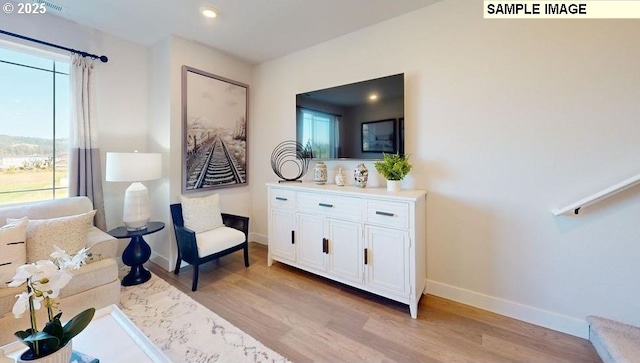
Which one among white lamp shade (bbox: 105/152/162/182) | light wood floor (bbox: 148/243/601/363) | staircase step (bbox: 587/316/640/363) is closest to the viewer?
staircase step (bbox: 587/316/640/363)

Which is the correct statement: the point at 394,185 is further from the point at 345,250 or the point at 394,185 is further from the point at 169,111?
the point at 169,111

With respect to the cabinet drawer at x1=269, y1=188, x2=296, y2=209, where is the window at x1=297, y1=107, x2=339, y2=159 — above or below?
above

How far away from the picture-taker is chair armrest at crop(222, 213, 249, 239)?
3.03 m

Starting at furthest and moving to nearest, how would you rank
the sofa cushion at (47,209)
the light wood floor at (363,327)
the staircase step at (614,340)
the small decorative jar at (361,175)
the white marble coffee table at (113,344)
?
the small decorative jar at (361,175), the sofa cushion at (47,209), the light wood floor at (363,327), the staircase step at (614,340), the white marble coffee table at (113,344)

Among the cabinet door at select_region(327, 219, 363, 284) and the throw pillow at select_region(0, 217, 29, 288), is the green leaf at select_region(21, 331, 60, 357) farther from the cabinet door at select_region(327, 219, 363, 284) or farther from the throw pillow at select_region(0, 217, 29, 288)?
the cabinet door at select_region(327, 219, 363, 284)

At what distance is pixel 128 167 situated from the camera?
96.6 inches

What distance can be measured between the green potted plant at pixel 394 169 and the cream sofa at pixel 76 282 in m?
2.47

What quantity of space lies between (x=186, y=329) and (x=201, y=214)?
125 centimetres

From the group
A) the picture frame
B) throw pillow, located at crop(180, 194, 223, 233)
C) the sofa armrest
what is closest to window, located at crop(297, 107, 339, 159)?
the picture frame

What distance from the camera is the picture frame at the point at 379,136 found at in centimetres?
250

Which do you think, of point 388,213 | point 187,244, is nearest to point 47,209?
point 187,244

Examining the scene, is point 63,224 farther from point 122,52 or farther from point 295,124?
point 295,124

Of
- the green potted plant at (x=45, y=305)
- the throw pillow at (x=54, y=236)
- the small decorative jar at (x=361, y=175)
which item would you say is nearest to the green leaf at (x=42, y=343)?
the green potted plant at (x=45, y=305)

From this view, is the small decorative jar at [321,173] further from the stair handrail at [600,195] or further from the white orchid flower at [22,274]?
the white orchid flower at [22,274]
